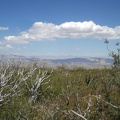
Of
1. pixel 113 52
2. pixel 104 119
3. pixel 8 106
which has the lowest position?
pixel 104 119

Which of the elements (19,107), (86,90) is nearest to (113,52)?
(86,90)

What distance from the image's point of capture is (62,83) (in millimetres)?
13656

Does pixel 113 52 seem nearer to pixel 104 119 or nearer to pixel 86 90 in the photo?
pixel 104 119

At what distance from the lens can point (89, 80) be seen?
1433 cm

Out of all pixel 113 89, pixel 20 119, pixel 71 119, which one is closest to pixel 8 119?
pixel 20 119

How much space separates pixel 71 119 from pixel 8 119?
1.92 metres

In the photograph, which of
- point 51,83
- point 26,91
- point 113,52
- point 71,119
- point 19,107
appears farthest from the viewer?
point 51,83

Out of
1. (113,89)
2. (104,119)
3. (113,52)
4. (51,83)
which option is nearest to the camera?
(104,119)

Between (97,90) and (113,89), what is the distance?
1125mm

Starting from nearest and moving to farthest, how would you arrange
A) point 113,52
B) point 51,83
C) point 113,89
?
point 113,52, point 113,89, point 51,83

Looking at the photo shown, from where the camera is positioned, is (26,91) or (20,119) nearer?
(20,119)

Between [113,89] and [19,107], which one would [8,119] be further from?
[113,89]

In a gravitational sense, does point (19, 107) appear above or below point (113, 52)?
below

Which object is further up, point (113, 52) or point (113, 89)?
point (113, 52)
